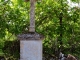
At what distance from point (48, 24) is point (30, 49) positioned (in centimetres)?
380

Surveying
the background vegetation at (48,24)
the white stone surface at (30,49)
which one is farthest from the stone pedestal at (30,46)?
the background vegetation at (48,24)

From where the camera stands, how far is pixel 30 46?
6.68 m

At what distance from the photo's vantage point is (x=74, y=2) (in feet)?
34.0

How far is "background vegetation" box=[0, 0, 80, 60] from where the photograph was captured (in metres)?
10.0

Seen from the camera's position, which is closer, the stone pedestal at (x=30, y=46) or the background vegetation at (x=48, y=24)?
the stone pedestal at (x=30, y=46)

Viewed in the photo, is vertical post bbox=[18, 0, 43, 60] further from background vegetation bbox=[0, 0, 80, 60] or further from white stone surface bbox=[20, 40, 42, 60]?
background vegetation bbox=[0, 0, 80, 60]

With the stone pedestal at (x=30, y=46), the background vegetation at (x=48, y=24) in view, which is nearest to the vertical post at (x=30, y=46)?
the stone pedestal at (x=30, y=46)

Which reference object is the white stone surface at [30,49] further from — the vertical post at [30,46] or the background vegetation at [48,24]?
the background vegetation at [48,24]

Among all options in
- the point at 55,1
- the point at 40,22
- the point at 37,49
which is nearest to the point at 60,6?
the point at 55,1

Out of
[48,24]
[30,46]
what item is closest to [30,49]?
[30,46]

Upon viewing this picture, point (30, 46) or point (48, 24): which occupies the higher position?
point (48, 24)

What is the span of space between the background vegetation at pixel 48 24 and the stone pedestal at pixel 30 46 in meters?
3.11

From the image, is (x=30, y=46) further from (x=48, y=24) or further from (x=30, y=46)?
(x=48, y=24)

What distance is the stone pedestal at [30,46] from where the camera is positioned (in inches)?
261
